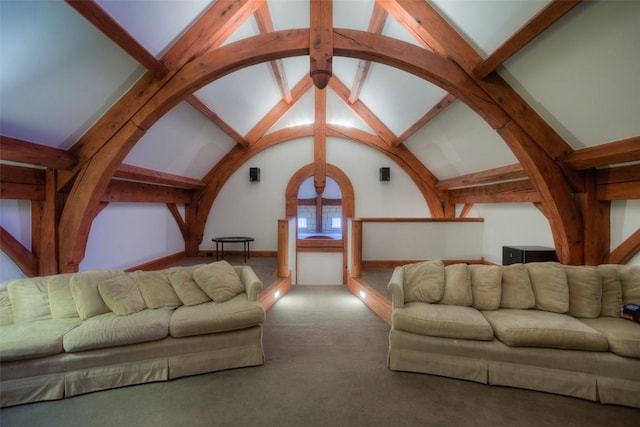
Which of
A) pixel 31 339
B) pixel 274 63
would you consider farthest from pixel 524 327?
pixel 274 63


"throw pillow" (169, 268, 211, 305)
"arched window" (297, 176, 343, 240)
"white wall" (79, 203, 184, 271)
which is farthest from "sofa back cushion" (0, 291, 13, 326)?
"arched window" (297, 176, 343, 240)

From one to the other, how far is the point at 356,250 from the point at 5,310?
4248 mm

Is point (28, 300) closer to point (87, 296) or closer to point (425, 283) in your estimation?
point (87, 296)

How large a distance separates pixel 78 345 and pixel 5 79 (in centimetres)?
207

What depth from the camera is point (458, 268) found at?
2.74 metres

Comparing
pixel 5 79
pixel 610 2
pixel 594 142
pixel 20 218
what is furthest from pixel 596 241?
pixel 20 218

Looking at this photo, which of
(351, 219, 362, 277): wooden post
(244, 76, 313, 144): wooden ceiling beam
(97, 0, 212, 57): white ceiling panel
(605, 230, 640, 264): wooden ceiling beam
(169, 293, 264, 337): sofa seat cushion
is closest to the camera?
(97, 0, 212, 57): white ceiling panel

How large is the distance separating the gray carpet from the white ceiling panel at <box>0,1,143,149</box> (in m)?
2.30

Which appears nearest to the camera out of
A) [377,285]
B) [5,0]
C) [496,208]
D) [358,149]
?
[5,0]

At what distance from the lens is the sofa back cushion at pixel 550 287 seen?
2.47 m

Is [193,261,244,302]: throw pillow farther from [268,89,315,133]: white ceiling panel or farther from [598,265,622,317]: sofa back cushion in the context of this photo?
[268,89,315,133]: white ceiling panel

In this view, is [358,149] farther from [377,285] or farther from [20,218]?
[20,218]

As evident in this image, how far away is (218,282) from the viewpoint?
2.78m

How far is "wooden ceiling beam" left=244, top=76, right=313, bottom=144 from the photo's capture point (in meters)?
5.33
